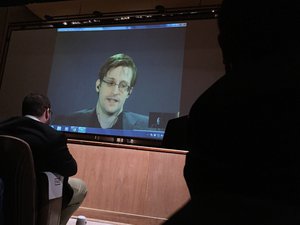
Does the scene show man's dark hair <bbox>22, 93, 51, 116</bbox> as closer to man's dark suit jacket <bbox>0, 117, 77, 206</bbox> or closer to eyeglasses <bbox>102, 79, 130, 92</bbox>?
man's dark suit jacket <bbox>0, 117, 77, 206</bbox>

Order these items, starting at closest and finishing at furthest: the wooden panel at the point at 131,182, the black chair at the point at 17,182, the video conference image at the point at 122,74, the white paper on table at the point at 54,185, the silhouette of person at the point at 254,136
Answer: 1. the silhouette of person at the point at 254,136
2. the black chair at the point at 17,182
3. the white paper on table at the point at 54,185
4. the wooden panel at the point at 131,182
5. the video conference image at the point at 122,74

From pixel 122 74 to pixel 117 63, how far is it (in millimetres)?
121

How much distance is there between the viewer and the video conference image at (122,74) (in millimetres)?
3033

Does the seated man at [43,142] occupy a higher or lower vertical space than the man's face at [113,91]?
lower

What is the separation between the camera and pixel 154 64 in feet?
10.4

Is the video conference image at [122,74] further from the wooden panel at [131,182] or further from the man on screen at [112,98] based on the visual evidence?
the wooden panel at [131,182]

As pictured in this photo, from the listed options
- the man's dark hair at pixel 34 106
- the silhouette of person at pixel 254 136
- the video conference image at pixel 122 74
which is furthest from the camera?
the video conference image at pixel 122 74

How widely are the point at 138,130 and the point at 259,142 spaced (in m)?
2.73

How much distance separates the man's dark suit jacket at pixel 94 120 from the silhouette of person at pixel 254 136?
2676 millimetres

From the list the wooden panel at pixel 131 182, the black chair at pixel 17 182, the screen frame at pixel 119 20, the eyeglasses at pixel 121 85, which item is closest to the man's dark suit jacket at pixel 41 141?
the black chair at pixel 17 182

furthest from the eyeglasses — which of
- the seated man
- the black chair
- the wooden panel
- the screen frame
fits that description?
the black chair

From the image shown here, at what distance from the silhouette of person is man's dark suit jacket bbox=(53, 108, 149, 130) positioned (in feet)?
8.78

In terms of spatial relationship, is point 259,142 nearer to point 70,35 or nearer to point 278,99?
point 278,99

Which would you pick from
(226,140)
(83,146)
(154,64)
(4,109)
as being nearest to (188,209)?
(226,140)
